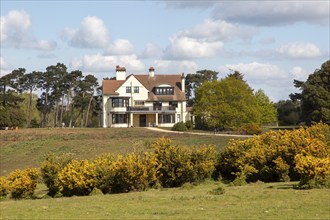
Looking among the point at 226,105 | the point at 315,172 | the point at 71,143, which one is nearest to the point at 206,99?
the point at 226,105

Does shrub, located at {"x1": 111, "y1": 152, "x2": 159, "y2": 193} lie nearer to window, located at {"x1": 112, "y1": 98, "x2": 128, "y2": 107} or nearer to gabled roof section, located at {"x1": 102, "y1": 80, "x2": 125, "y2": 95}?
window, located at {"x1": 112, "y1": 98, "x2": 128, "y2": 107}

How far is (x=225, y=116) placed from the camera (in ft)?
240

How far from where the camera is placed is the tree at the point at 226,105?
73.0m

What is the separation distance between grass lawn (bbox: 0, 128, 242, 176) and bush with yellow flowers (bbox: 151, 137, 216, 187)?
57.6ft

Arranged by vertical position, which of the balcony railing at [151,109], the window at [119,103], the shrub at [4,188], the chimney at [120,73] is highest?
the chimney at [120,73]

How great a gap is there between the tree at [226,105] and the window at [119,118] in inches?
557

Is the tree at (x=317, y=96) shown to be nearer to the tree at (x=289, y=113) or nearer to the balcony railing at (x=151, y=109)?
the balcony railing at (x=151, y=109)

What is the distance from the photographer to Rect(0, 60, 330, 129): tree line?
7331 cm

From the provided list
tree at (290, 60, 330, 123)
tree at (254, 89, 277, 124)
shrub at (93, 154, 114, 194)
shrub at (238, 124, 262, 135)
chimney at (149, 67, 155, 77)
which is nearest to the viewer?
shrub at (93, 154, 114, 194)

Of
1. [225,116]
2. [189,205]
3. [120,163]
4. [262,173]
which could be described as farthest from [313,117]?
[189,205]

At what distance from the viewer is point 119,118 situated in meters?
86.6

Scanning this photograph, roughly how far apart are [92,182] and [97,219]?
9.46m

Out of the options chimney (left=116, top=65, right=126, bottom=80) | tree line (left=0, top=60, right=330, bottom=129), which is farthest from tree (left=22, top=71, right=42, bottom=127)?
chimney (left=116, top=65, right=126, bottom=80)

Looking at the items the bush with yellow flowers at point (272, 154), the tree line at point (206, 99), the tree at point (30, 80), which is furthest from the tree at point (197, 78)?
the bush with yellow flowers at point (272, 154)
